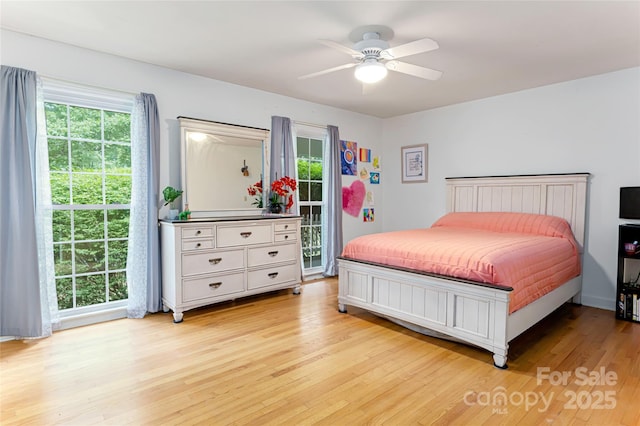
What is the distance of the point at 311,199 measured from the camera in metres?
5.09

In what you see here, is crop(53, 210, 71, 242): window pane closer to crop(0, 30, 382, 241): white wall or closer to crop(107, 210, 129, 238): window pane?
crop(107, 210, 129, 238): window pane

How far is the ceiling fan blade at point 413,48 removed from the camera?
93.2 inches

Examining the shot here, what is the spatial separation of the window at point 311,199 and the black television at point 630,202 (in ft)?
11.1

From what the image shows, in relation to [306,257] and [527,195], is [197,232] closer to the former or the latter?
[306,257]

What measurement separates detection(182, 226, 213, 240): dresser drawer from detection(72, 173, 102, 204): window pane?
2.94ft

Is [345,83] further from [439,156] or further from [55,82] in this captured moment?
[55,82]

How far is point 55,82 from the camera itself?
3010 millimetres

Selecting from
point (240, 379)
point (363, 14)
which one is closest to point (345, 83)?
point (363, 14)

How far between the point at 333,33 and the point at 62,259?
10.1 feet

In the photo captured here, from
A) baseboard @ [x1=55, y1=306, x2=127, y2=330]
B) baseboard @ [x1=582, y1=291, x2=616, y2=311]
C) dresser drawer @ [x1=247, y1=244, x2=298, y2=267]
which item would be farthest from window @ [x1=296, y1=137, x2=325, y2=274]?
baseboard @ [x1=582, y1=291, x2=616, y2=311]

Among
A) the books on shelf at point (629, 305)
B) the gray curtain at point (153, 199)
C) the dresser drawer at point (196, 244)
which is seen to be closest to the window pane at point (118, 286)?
the gray curtain at point (153, 199)

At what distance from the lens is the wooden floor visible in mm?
1939

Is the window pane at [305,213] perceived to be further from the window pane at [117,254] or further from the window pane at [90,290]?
the window pane at [90,290]

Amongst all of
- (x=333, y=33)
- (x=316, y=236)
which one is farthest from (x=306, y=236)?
(x=333, y=33)
